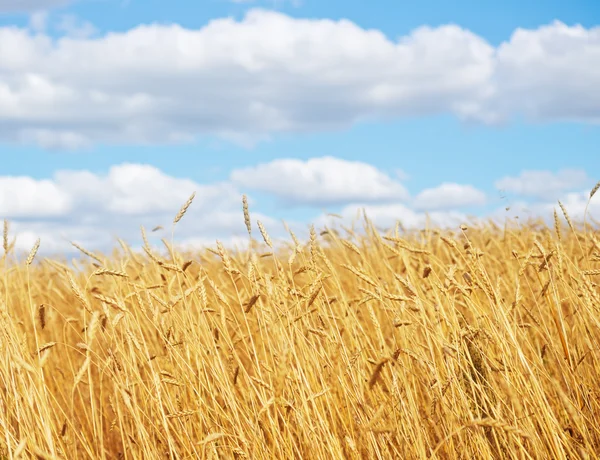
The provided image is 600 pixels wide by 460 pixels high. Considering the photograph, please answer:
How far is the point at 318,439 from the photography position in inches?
81.6

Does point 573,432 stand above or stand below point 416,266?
below

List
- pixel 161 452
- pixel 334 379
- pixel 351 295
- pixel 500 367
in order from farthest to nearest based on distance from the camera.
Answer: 1. pixel 351 295
2. pixel 334 379
3. pixel 161 452
4. pixel 500 367

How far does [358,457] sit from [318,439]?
0.47 feet

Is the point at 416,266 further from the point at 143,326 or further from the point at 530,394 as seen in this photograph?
the point at 530,394

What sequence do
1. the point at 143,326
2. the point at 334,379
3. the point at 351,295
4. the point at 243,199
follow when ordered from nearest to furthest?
1. the point at 243,199
2. the point at 334,379
3. the point at 143,326
4. the point at 351,295

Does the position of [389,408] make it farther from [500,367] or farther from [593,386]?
[593,386]

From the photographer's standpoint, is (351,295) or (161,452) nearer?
(161,452)

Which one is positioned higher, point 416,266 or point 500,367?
point 416,266

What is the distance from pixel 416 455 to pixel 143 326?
232 cm

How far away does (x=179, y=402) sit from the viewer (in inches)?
102

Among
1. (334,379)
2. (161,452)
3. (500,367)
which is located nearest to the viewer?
(500,367)

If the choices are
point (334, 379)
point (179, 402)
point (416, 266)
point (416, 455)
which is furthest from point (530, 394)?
point (416, 266)

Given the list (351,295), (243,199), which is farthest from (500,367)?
(351,295)

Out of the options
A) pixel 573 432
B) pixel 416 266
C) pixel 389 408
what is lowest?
pixel 573 432
